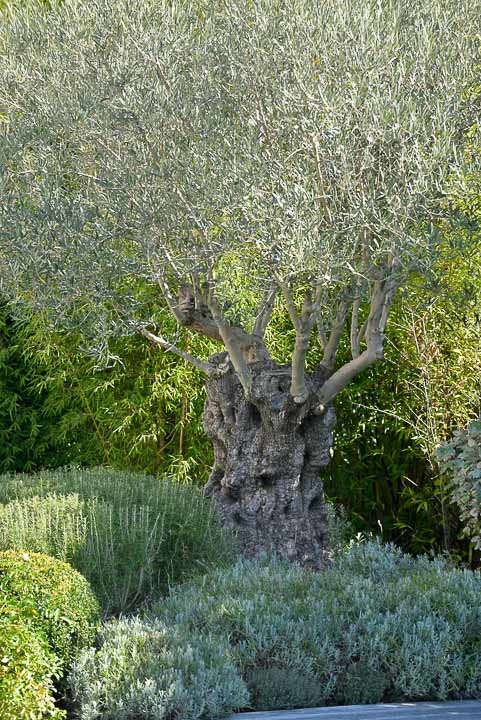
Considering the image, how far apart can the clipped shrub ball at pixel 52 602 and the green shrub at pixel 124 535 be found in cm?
91

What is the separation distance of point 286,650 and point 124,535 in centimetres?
157

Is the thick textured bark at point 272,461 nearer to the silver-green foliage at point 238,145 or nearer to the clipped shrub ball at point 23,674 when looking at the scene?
the silver-green foliage at point 238,145

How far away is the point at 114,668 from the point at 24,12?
4.01 metres

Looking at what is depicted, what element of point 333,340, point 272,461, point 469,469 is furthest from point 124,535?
point 469,469

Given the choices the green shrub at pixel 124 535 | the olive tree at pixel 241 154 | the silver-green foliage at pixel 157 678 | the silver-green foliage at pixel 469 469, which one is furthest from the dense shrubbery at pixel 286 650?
the olive tree at pixel 241 154

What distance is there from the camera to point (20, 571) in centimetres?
432

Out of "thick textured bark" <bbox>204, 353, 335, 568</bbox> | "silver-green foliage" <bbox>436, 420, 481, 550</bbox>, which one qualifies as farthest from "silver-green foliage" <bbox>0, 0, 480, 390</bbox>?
"silver-green foliage" <bbox>436, 420, 481, 550</bbox>

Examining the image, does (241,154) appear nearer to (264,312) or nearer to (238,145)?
(238,145)

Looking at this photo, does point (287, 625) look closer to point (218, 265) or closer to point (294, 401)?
point (294, 401)

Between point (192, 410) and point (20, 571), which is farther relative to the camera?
point (192, 410)

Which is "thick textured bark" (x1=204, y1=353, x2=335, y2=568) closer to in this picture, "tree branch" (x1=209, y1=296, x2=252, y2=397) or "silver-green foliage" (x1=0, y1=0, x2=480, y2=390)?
"tree branch" (x1=209, y1=296, x2=252, y2=397)

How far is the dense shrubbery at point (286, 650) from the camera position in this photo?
3.89 meters

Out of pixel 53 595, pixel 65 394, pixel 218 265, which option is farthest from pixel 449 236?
pixel 65 394

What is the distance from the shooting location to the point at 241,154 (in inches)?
206
